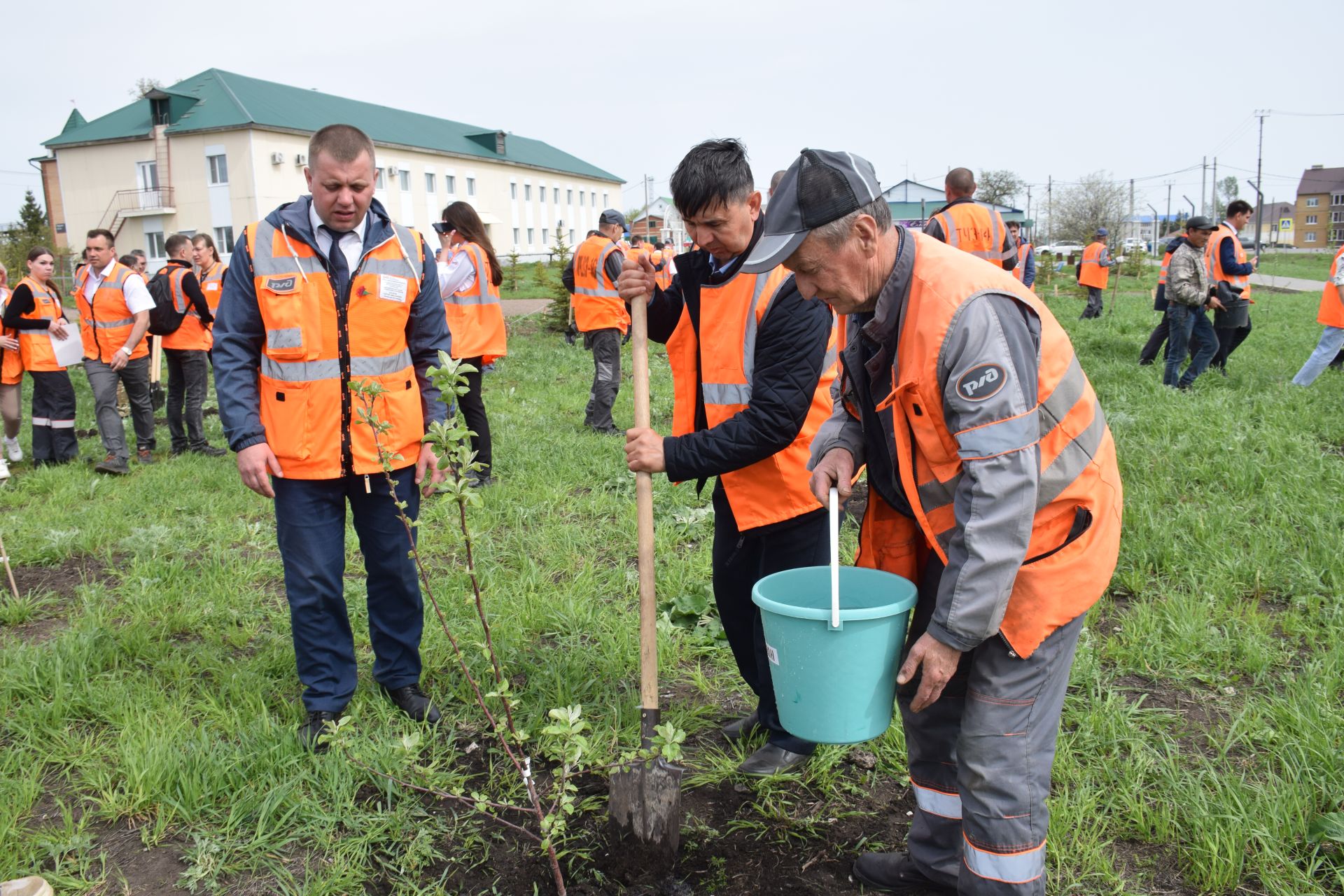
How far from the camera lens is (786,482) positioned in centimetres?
282

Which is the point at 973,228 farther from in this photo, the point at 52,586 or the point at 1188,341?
the point at 52,586

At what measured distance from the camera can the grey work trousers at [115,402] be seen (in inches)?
301

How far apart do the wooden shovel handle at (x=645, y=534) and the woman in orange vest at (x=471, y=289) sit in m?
4.00

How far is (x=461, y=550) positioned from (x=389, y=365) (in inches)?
88.0

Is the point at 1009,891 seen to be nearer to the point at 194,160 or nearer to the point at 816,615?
the point at 816,615

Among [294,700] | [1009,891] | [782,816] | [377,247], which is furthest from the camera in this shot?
[294,700]

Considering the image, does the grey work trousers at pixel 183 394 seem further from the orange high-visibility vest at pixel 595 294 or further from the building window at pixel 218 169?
the building window at pixel 218 169

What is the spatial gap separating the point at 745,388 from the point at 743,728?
128 cm

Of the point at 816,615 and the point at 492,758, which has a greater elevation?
the point at 816,615

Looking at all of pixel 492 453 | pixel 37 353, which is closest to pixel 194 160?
pixel 37 353

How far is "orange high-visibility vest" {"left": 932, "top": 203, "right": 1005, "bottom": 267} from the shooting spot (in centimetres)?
731

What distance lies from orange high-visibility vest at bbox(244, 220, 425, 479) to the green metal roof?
3947 cm

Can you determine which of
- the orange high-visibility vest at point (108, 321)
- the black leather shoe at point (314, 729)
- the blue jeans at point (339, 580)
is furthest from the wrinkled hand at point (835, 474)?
the orange high-visibility vest at point (108, 321)

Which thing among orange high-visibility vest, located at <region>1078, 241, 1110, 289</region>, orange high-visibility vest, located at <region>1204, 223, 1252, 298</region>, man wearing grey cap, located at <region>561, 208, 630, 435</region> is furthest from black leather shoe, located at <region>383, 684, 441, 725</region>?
orange high-visibility vest, located at <region>1078, 241, 1110, 289</region>
